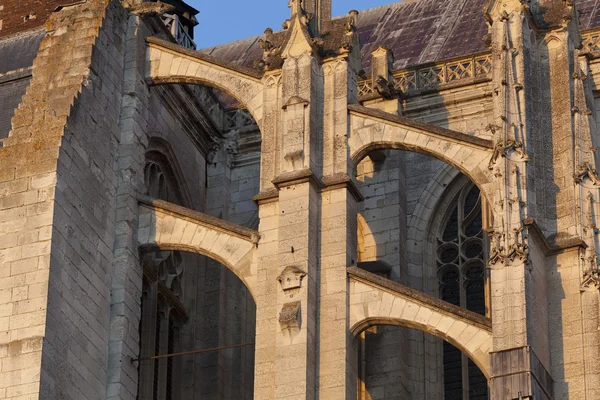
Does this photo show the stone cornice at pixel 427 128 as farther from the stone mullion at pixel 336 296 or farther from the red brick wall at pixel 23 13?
the red brick wall at pixel 23 13

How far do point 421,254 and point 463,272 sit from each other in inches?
26.7

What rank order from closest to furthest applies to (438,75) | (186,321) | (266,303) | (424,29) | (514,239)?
(514,239) → (266,303) → (186,321) → (438,75) → (424,29)

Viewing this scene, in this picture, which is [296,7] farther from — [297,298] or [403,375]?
[403,375]

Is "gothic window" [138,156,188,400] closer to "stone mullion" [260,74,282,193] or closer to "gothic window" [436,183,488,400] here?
"stone mullion" [260,74,282,193]

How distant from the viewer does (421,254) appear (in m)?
26.2

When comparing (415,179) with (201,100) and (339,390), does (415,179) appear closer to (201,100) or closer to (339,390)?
(201,100)

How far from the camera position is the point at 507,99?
22750 mm

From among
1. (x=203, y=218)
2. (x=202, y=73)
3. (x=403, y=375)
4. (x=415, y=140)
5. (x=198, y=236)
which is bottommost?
(x=403, y=375)

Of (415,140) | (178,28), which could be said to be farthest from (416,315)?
(178,28)

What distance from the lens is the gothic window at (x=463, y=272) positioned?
25219 mm

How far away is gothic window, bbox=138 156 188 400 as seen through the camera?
24625mm

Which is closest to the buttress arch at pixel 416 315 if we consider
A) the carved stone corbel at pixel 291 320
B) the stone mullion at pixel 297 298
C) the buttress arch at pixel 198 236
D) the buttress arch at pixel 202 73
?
the stone mullion at pixel 297 298

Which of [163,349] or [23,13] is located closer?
[163,349]

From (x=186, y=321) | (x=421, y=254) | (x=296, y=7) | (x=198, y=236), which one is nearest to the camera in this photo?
(x=198, y=236)
